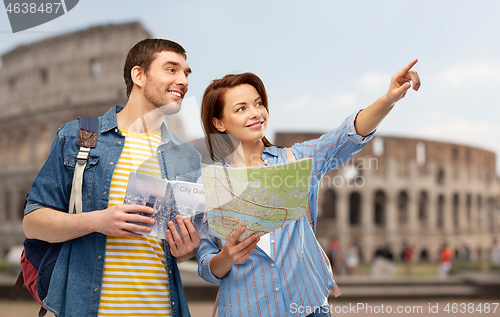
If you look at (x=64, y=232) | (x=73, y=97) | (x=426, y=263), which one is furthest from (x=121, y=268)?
(x=426, y=263)

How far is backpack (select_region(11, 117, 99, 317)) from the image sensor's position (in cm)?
114

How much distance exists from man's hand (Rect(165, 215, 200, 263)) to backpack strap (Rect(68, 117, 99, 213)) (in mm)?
304

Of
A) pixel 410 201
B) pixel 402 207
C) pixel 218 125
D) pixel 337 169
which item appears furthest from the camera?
pixel 402 207

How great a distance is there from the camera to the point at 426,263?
18.2m

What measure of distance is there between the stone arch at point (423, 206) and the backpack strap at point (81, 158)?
2416 centimetres

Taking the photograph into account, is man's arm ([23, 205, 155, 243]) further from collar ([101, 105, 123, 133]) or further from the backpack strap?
collar ([101, 105, 123, 133])

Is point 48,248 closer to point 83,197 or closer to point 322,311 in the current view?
point 83,197

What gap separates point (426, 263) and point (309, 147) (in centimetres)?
1959

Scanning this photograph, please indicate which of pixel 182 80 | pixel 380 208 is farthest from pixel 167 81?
pixel 380 208

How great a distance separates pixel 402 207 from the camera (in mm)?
23953

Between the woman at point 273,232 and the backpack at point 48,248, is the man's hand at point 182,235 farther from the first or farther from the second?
the backpack at point 48,248

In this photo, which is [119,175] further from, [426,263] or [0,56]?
[0,56]

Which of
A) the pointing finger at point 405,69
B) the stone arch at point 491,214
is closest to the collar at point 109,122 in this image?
the pointing finger at point 405,69

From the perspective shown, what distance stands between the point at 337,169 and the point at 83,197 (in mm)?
16699
